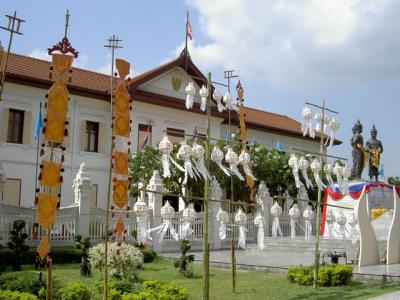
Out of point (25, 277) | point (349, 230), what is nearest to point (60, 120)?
point (25, 277)

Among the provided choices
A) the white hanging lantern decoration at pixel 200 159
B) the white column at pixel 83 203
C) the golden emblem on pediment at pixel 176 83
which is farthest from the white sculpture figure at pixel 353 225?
the golden emblem on pediment at pixel 176 83

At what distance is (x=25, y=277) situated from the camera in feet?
26.5

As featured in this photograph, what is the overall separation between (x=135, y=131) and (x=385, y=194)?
1238cm

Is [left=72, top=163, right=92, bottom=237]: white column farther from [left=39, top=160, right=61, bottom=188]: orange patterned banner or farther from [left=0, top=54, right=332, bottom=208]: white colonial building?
[left=39, top=160, right=61, bottom=188]: orange patterned banner

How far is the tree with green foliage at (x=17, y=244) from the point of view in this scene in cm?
1327

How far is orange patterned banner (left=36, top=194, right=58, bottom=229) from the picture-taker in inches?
250

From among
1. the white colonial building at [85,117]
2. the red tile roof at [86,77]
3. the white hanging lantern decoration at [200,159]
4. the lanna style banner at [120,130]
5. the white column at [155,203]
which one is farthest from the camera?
the red tile roof at [86,77]

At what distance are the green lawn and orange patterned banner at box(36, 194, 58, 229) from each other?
114 inches

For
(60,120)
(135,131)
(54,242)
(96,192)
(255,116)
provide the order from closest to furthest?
(60,120) < (54,242) < (96,192) < (135,131) < (255,116)

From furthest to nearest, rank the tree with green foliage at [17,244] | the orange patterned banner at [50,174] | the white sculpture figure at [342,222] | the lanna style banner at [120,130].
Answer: the tree with green foliage at [17,244] < the white sculpture figure at [342,222] < the lanna style banner at [120,130] < the orange patterned banner at [50,174]

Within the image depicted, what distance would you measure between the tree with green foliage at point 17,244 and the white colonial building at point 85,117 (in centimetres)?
599

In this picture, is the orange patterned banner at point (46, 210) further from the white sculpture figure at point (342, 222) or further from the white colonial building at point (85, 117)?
the white colonial building at point (85, 117)

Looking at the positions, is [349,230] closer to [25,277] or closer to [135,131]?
[25,277]

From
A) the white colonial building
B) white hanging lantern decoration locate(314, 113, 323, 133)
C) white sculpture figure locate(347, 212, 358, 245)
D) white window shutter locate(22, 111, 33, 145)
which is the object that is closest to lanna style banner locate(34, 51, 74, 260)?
white hanging lantern decoration locate(314, 113, 323, 133)
